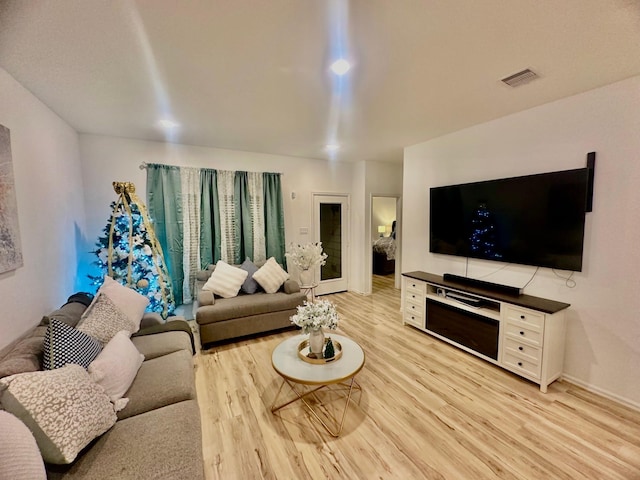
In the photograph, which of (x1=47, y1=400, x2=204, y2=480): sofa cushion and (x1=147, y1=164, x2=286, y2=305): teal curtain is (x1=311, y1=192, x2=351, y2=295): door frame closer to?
(x1=147, y1=164, x2=286, y2=305): teal curtain

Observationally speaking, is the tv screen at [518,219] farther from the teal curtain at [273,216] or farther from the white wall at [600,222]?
the teal curtain at [273,216]

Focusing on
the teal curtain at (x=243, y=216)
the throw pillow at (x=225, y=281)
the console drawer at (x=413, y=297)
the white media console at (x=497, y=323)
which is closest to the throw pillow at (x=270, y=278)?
the throw pillow at (x=225, y=281)

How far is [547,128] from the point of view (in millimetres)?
2553

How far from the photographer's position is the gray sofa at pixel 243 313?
3.12 meters

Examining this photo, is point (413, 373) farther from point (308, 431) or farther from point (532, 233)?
point (532, 233)

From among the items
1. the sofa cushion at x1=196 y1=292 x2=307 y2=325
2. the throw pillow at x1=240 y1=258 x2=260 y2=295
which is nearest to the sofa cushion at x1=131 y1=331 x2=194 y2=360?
the sofa cushion at x1=196 y1=292 x2=307 y2=325

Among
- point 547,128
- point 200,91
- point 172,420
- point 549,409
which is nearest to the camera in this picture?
point 172,420

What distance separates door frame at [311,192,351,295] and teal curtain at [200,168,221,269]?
1772mm

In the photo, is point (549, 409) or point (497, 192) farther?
point (497, 192)

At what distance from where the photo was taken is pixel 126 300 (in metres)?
2.36

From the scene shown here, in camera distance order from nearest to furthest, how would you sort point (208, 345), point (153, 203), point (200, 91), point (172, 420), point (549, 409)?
point (172, 420), point (549, 409), point (200, 91), point (208, 345), point (153, 203)

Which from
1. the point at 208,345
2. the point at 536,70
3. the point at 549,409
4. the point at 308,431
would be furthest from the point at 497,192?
the point at 208,345

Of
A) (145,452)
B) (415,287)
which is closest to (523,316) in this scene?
(415,287)

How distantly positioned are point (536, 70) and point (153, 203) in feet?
14.9
